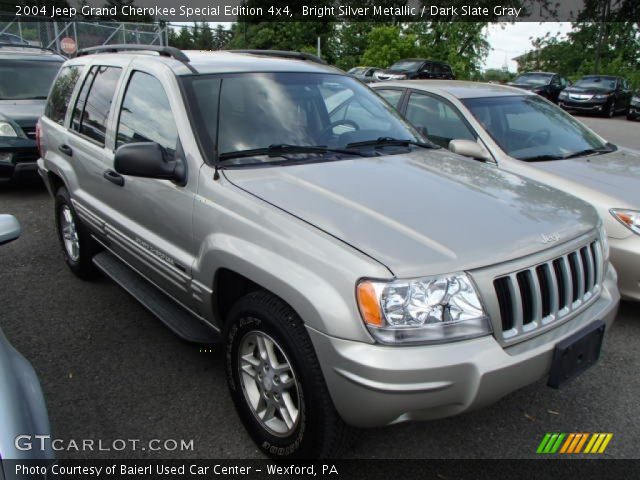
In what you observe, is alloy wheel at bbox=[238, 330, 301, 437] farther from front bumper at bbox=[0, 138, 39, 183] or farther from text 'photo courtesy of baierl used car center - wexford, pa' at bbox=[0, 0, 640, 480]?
front bumper at bbox=[0, 138, 39, 183]

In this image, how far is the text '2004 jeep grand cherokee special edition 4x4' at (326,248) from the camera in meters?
1.98

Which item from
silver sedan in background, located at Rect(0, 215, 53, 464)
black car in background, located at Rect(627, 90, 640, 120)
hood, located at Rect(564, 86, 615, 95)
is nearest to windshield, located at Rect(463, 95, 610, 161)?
silver sedan in background, located at Rect(0, 215, 53, 464)

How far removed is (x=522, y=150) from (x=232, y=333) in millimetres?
3365

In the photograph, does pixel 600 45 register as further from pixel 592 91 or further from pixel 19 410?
pixel 19 410

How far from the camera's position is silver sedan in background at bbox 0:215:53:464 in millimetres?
1526

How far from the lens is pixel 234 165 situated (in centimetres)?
273

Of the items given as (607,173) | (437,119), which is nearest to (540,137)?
(607,173)

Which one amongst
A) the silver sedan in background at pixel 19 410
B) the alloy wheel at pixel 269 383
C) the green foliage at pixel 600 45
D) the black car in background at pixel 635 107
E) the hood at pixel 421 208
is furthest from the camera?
the green foliage at pixel 600 45

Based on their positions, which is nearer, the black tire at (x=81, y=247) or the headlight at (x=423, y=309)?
the headlight at (x=423, y=309)

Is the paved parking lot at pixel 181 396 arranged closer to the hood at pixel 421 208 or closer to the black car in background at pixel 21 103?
the hood at pixel 421 208

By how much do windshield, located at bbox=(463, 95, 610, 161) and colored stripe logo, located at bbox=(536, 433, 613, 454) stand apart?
8.50ft

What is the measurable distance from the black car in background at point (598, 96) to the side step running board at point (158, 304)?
21217 mm

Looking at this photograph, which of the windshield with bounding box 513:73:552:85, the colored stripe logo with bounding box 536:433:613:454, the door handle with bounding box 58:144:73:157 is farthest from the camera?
the windshield with bounding box 513:73:552:85

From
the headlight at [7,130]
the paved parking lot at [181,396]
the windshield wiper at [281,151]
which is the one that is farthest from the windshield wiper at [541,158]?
the headlight at [7,130]
